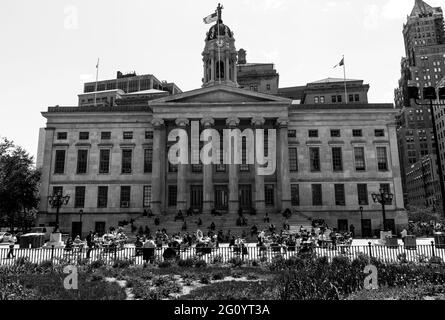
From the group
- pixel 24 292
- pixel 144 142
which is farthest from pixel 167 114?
pixel 24 292

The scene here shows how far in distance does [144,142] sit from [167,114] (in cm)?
574

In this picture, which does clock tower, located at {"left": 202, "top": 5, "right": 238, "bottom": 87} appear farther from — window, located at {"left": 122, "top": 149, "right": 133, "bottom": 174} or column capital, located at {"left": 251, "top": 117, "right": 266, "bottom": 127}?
window, located at {"left": 122, "top": 149, "right": 133, "bottom": 174}

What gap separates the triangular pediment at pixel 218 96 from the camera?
49.6 m

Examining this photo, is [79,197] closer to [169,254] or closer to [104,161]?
[104,161]

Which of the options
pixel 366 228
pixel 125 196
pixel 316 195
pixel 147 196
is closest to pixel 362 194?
pixel 366 228

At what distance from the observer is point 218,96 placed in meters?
50.0

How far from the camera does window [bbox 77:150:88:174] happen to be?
5147 centimetres

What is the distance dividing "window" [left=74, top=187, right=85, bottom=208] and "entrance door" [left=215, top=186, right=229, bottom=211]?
18.2 meters

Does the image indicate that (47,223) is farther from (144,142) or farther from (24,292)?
(24,292)

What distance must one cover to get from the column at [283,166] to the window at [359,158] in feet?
34.3

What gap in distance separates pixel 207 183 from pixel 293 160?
42.3 feet

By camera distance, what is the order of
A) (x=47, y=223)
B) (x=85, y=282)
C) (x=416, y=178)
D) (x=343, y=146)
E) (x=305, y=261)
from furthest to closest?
(x=416, y=178) < (x=343, y=146) < (x=47, y=223) < (x=305, y=261) < (x=85, y=282)

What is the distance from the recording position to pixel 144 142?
5200 cm

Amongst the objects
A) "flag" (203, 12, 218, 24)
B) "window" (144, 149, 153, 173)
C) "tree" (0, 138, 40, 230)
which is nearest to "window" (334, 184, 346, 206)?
"window" (144, 149, 153, 173)
